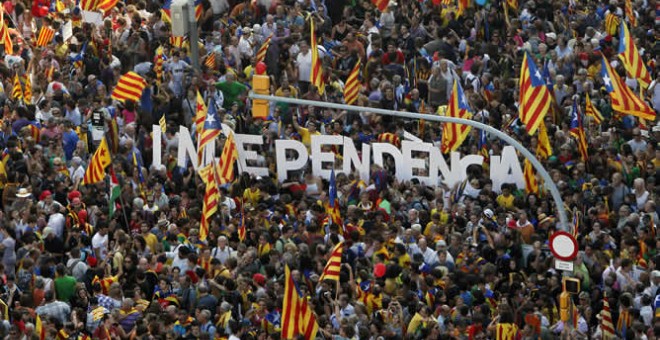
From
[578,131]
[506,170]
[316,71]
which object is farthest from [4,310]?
[578,131]

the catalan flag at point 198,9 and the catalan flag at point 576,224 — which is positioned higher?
A: the catalan flag at point 198,9

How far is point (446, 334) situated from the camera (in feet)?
102

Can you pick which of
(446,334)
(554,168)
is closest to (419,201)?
(554,168)

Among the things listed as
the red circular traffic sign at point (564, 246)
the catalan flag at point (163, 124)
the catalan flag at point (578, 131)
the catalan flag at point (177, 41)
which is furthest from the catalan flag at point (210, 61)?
the red circular traffic sign at point (564, 246)

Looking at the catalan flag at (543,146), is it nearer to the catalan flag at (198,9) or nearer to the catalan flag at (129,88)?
the catalan flag at (129,88)

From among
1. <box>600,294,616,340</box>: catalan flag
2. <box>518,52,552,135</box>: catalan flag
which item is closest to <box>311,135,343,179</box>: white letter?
<box>518,52,552,135</box>: catalan flag

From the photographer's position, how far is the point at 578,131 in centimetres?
3744

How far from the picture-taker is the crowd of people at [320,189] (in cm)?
3200

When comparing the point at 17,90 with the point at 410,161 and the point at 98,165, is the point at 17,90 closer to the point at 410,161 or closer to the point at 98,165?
the point at 98,165

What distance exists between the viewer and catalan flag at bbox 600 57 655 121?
122 feet

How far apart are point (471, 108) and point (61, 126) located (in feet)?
22.4

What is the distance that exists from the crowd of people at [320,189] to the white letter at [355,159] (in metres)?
0.38

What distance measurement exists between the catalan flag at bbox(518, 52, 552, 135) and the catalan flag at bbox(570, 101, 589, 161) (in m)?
0.73

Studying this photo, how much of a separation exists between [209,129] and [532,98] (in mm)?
5102
